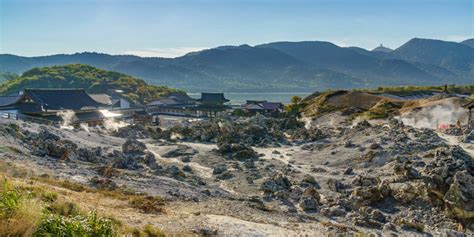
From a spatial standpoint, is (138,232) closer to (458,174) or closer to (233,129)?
A: (458,174)

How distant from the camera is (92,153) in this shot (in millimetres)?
32938

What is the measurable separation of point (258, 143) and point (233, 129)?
5.61 metres

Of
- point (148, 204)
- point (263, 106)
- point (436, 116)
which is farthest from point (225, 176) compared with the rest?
point (263, 106)

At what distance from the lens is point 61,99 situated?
60.8 metres

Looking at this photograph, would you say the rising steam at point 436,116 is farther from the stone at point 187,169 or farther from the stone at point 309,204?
the stone at point 309,204

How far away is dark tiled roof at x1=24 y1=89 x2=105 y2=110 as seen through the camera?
189ft

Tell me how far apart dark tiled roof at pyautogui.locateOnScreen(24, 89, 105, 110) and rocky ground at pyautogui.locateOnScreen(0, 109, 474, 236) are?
15.1 meters

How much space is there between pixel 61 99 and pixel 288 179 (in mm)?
43542

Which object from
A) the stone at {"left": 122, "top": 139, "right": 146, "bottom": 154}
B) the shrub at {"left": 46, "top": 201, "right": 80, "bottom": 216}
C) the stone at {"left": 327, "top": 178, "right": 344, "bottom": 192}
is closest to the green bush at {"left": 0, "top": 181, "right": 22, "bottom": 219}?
the shrub at {"left": 46, "top": 201, "right": 80, "bottom": 216}

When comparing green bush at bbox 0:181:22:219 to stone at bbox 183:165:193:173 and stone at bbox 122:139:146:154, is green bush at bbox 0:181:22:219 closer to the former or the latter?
stone at bbox 183:165:193:173

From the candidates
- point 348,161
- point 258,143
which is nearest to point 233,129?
point 258,143

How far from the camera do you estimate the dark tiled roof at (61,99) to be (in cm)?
5770

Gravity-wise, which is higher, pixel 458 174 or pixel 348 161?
pixel 458 174

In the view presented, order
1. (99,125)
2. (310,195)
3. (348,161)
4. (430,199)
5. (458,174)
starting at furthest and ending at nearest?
1. (99,125)
2. (348,161)
3. (310,195)
4. (430,199)
5. (458,174)
